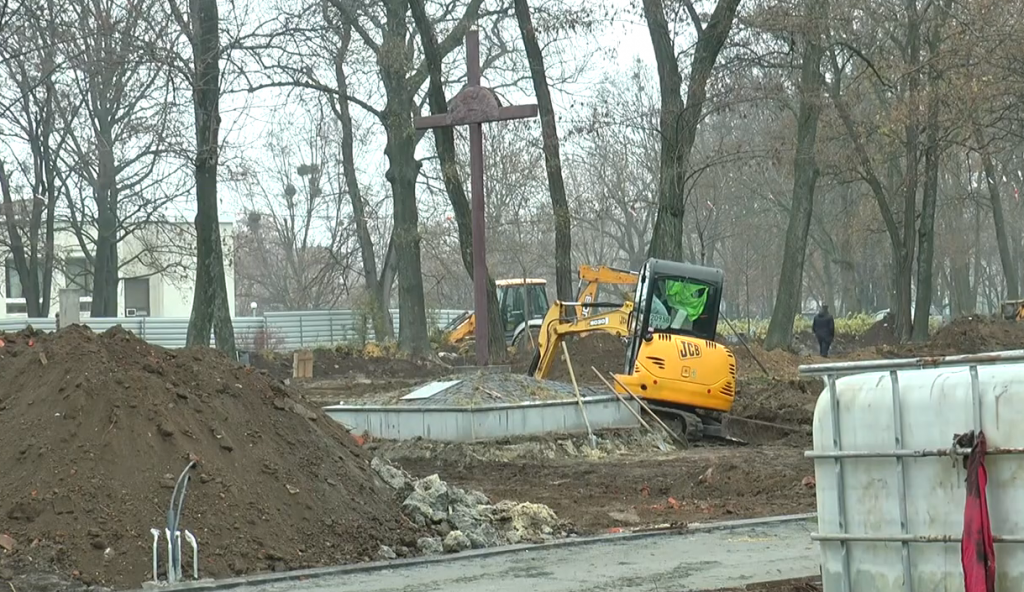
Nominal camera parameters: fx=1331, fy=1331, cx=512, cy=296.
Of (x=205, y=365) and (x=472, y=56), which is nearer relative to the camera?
(x=205, y=365)

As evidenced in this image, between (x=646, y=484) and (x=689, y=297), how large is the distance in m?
5.81

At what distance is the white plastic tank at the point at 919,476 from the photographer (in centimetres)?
619

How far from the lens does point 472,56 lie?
21.7 m

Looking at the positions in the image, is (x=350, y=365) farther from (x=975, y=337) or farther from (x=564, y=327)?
(x=975, y=337)

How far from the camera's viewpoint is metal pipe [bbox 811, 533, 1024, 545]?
6180 mm

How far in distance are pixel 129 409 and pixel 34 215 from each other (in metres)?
34.0

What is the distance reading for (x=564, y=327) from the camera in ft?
70.0

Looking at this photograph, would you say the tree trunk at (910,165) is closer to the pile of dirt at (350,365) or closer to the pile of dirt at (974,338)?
→ the pile of dirt at (974,338)

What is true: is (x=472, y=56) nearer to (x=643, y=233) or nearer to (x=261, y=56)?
(x=261, y=56)

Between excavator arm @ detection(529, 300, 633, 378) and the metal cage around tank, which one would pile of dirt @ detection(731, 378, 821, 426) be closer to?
excavator arm @ detection(529, 300, 633, 378)

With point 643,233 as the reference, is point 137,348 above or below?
below

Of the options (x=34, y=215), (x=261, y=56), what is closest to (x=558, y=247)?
(x=261, y=56)

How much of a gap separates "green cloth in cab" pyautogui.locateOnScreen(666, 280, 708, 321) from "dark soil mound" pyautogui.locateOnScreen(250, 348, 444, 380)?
14.0m

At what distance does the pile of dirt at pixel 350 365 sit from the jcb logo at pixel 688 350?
14181 millimetres
